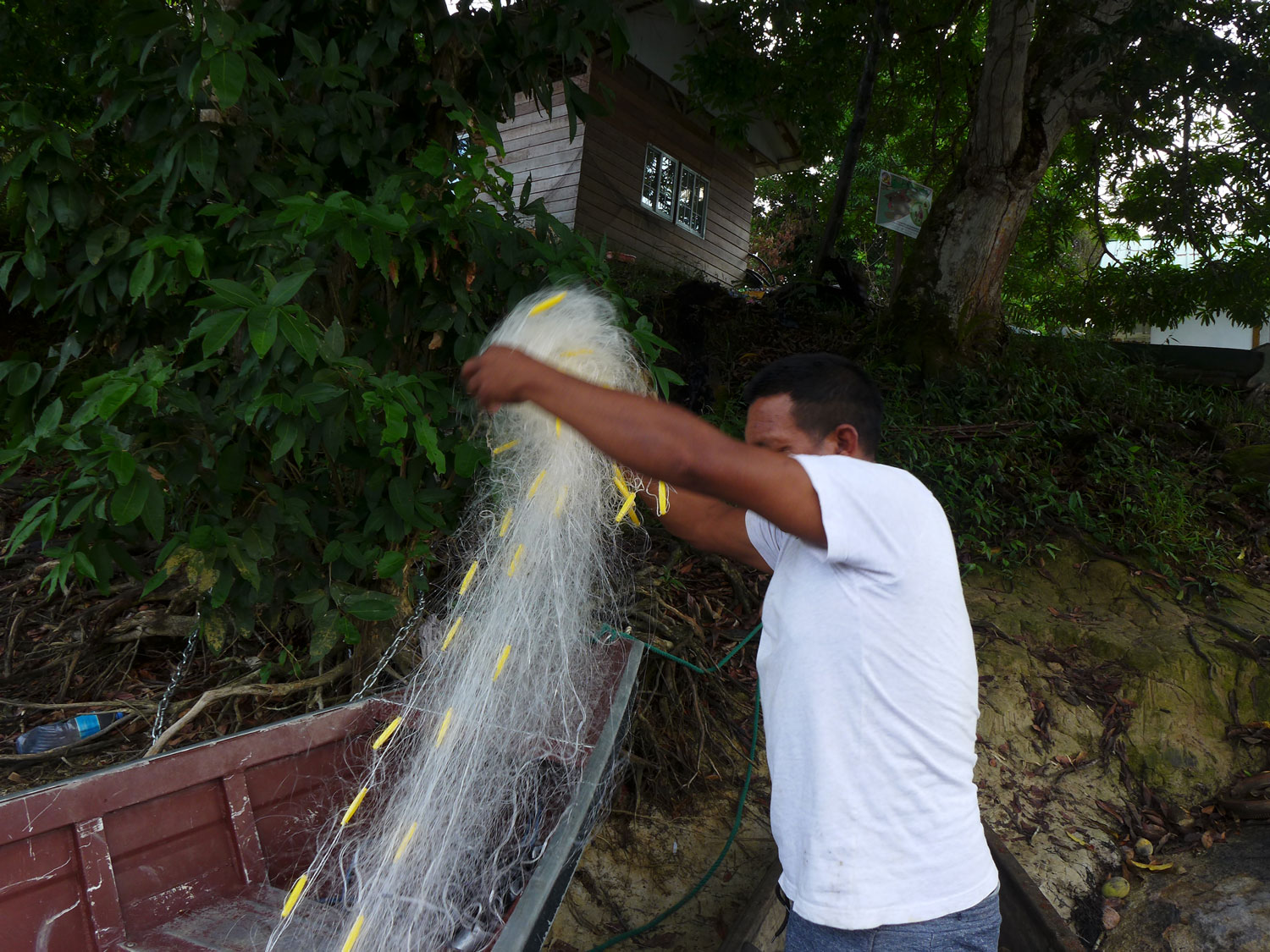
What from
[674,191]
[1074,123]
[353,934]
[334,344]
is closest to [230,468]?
[334,344]

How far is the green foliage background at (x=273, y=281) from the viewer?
2121mm

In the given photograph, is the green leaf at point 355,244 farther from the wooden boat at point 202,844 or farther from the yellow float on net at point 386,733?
the wooden boat at point 202,844

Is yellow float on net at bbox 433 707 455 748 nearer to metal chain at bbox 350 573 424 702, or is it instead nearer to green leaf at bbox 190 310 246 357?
metal chain at bbox 350 573 424 702

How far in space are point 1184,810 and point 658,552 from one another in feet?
9.73

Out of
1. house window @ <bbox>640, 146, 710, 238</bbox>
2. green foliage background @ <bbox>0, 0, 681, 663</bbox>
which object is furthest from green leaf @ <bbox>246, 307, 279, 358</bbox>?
house window @ <bbox>640, 146, 710, 238</bbox>

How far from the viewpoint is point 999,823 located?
13.0 feet

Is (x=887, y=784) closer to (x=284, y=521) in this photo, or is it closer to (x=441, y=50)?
(x=284, y=521)

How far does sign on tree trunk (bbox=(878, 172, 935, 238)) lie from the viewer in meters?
6.89

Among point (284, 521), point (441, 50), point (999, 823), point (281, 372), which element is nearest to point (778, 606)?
point (281, 372)

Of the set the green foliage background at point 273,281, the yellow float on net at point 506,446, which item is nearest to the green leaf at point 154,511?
the green foliage background at point 273,281

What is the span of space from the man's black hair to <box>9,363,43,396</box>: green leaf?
2000 millimetres

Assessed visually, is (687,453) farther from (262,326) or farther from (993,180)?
(993,180)

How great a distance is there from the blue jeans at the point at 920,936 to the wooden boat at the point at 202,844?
31.2 inches

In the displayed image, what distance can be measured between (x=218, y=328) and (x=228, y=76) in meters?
0.74
